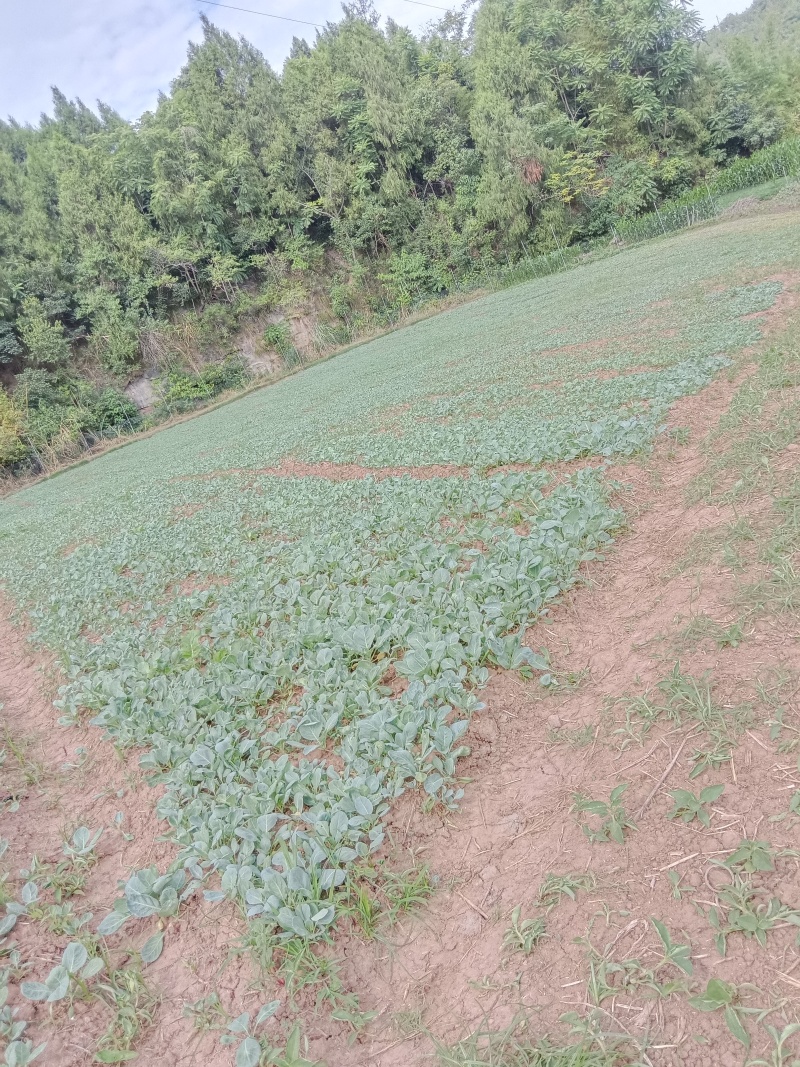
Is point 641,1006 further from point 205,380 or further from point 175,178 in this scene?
point 175,178

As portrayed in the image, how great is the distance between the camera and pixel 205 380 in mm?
37594

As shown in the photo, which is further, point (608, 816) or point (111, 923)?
point (111, 923)

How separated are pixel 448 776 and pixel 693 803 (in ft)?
3.81

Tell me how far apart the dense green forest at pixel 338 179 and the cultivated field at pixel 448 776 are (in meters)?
34.7

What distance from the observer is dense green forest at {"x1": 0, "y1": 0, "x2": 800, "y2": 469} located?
123ft

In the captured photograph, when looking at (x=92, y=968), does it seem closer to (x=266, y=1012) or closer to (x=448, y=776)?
(x=266, y=1012)

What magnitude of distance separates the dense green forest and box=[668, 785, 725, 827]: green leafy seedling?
3814 centimetres

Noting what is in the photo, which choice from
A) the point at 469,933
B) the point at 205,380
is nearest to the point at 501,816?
the point at 469,933

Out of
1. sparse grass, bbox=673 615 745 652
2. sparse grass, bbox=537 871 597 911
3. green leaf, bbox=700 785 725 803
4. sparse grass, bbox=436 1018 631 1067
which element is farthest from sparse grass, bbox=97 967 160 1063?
sparse grass, bbox=673 615 745 652

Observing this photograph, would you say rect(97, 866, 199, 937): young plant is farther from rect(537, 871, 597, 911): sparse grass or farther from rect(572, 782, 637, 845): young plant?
rect(572, 782, 637, 845): young plant

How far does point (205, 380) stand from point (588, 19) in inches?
1505

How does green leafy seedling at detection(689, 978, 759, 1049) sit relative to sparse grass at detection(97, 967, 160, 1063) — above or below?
below

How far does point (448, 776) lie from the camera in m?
3.00

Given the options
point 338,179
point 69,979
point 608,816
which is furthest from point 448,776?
point 338,179
